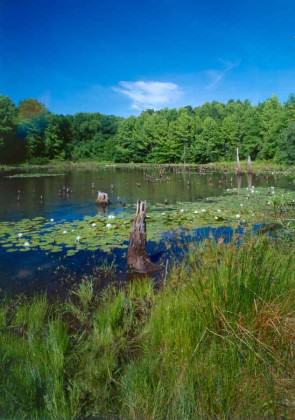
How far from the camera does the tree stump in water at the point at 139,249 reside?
21.7ft

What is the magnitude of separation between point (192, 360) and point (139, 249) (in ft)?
14.3

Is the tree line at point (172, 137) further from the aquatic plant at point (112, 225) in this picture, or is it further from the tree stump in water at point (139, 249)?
the tree stump in water at point (139, 249)

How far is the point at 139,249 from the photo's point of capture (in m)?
6.75

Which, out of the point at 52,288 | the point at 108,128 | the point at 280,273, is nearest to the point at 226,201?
the point at 52,288

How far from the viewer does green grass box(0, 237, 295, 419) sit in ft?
7.08

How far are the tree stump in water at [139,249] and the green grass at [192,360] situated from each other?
3.30m

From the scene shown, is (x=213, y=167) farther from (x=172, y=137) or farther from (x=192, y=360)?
(x=192, y=360)

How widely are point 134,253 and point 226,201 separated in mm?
7664

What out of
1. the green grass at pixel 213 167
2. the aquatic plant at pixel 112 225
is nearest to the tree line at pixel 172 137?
the green grass at pixel 213 167

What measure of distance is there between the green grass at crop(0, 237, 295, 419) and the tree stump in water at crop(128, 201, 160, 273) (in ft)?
10.8

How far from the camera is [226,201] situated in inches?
541

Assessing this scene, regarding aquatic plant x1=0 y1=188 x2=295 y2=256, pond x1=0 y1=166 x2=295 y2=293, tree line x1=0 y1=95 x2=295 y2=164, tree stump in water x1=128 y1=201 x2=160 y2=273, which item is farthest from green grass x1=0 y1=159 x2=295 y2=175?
tree stump in water x1=128 y1=201 x2=160 y2=273

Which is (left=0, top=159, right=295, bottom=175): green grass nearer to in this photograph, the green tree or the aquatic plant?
the green tree

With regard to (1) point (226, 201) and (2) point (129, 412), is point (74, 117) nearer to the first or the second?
(1) point (226, 201)
